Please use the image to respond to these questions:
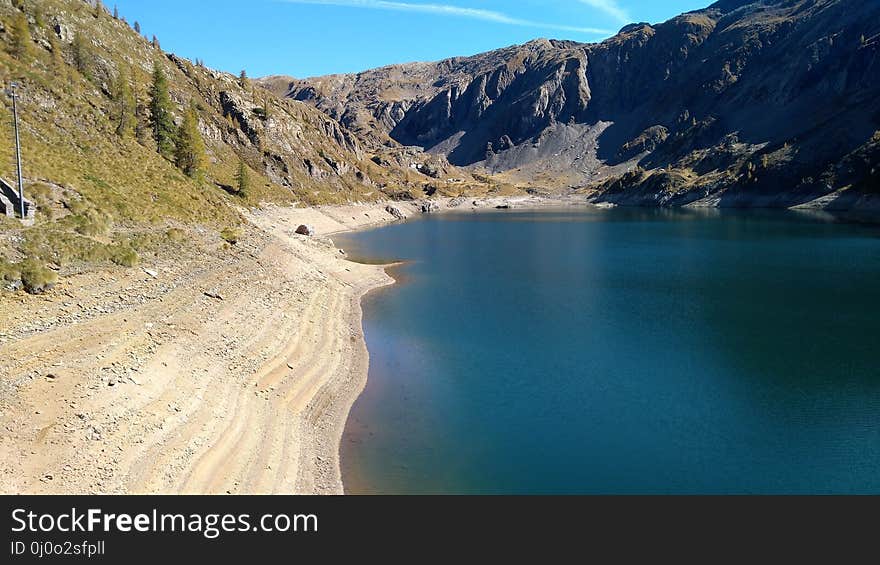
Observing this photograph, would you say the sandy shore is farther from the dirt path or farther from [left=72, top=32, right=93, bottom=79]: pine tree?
[left=72, top=32, right=93, bottom=79]: pine tree

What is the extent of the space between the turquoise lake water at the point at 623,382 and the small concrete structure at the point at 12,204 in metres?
20.9

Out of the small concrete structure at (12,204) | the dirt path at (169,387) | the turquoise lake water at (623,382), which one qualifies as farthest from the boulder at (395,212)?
the small concrete structure at (12,204)

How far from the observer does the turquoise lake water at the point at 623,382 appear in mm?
22531

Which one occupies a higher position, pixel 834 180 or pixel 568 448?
pixel 834 180

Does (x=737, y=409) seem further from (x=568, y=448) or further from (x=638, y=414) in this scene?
(x=568, y=448)

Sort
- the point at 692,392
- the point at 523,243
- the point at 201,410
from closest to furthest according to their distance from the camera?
the point at 201,410, the point at 692,392, the point at 523,243

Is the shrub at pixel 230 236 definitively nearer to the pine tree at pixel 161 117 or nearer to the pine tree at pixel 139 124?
the pine tree at pixel 139 124

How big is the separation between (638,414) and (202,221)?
36.7 metres

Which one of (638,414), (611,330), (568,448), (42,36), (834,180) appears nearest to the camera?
(568,448)

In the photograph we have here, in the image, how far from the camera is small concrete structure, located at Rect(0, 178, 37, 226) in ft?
96.4
